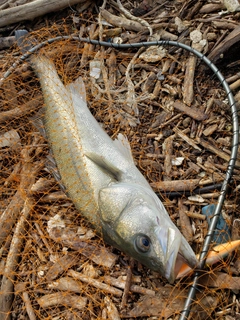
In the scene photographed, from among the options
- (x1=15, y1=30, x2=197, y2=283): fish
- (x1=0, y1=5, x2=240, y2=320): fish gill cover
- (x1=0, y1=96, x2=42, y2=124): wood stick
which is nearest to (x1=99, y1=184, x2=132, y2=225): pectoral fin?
(x1=15, y1=30, x2=197, y2=283): fish

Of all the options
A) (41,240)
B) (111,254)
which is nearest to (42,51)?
(41,240)

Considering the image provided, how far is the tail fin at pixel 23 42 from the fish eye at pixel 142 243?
285 cm

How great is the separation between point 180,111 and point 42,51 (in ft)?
6.05

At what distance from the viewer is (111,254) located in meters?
3.93

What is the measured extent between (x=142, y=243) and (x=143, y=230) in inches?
4.6

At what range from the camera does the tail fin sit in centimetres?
488

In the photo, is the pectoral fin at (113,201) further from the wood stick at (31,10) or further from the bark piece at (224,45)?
the wood stick at (31,10)

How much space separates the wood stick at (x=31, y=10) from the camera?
5.21 meters

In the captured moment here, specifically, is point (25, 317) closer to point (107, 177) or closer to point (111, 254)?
point (111, 254)

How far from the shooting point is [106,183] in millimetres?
3846

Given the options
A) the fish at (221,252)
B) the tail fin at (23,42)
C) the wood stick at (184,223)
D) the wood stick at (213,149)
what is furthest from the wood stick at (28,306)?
the tail fin at (23,42)

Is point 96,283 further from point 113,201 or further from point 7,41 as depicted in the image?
point 7,41

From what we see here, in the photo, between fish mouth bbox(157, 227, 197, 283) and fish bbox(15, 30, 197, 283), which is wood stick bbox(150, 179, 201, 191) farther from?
fish mouth bbox(157, 227, 197, 283)

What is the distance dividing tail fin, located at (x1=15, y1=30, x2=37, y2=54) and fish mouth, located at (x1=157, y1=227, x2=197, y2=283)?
2920 mm
